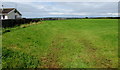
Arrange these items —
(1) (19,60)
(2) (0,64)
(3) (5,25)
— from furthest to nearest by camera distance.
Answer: (3) (5,25) < (1) (19,60) < (2) (0,64)

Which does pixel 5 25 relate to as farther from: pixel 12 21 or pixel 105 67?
pixel 105 67

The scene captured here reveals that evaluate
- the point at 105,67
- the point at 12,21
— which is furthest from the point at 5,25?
the point at 105,67

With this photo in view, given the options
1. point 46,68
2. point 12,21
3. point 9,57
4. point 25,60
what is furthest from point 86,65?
point 12,21

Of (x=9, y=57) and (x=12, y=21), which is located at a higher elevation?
(x=12, y=21)

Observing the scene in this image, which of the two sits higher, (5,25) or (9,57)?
(5,25)

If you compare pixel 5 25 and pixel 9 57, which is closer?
pixel 9 57

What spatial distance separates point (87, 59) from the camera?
795cm

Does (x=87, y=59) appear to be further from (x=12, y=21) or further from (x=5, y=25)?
(x=12, y=21)

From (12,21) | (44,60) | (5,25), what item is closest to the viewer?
(44,60)

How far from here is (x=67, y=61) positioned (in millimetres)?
7641

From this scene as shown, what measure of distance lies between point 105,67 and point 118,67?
0.63 m

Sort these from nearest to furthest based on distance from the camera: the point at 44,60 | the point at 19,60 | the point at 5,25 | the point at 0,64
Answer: the point at 0,64
the point at 19,60
the point at 44,60
the point at 5,25

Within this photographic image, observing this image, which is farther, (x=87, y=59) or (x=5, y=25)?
(x=5, y=25)

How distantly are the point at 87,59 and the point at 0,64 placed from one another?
14.7 ft
